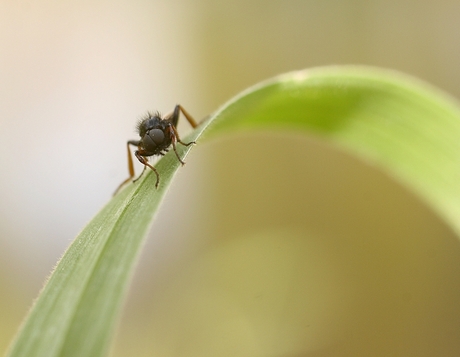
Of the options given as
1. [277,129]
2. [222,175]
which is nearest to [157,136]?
[277,129]

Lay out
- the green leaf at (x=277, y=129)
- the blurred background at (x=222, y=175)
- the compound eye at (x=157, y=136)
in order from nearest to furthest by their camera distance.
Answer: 1. the green leaf at (x=277, y=129)
2. the compound eye at (x=157, y=136)
3. the blurred background at (x=222, y=175)

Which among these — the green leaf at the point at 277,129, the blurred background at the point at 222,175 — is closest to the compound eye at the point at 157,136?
the green leaf at the point at 277,129

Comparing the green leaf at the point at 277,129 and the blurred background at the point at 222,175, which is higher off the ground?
the blurred background at the point at 222,175

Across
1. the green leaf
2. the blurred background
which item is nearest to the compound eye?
the green leaf

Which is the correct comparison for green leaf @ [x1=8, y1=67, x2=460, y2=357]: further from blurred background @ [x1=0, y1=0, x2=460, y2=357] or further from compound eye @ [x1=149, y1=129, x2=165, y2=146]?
blurred background @ [x1=0, y1=0, x2=460, y2=357]

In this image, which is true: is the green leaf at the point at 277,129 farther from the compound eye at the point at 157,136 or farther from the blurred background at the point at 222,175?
the blurred background at the point at 222,175

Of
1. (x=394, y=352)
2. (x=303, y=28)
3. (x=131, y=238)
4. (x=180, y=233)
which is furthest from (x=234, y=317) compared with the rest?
(x=303, y=28)

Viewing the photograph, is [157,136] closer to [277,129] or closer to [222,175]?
[277,129]
